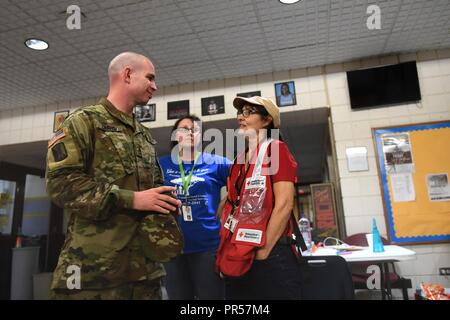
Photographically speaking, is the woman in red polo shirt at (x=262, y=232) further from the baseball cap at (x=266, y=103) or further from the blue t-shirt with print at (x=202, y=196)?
the blue t-shirt with print at (x=202, y=196)

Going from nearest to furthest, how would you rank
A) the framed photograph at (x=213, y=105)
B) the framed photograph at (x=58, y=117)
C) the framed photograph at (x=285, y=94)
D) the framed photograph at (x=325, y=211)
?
the framed photograph at (x=325, y=211), the framed photograph at (x=285, y=94), the framed photograph at (x=213, y=105), the framed photograph at (x=58, y=117)

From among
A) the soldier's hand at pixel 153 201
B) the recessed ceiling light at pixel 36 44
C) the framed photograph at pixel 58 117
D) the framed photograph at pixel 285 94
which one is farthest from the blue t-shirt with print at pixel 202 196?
the framed photograph at pixel 58 117

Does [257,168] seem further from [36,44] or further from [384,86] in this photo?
[384,86]

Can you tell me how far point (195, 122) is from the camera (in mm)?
1921

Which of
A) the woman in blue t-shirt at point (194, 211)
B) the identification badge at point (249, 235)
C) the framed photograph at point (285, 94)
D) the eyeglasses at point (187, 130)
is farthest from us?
the framed photograph at point (285, 94)

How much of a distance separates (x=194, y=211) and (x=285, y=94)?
2.55 metres

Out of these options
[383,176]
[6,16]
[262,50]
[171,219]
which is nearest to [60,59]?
[6,16]

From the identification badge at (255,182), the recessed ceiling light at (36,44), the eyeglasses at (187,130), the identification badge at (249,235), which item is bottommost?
the identification badge at (249,235)

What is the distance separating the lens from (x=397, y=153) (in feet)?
11.2

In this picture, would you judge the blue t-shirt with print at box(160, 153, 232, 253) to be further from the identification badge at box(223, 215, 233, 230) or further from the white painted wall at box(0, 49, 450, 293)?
the white painted wall at box(0, 49, 450, 293)

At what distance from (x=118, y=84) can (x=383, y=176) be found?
3145mm

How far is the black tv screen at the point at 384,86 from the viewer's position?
348cm

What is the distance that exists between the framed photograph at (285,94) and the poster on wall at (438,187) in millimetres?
1664
